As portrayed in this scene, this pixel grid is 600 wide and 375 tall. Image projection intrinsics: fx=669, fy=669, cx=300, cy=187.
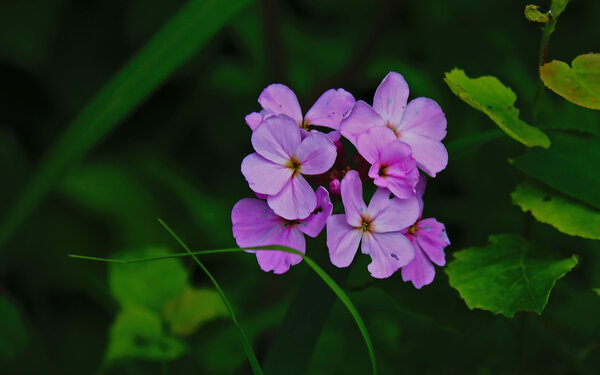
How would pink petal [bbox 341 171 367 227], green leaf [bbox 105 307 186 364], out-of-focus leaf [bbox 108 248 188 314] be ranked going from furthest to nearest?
Result: out-of-focus leaf [bbox 108 248 188 314]
green leaf [bbox 105 307 186 364]
pink petal [bbox 341 171 367 227]

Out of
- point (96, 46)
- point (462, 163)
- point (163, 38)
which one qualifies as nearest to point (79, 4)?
point (96, 46)

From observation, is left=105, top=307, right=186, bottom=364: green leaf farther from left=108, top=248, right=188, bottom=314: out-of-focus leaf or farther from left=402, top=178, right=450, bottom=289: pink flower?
left=402, top=178, right=450, bottom=289: pink flower

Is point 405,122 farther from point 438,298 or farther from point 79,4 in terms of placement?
point 79,4

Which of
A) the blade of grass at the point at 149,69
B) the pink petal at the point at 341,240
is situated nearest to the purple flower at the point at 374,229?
the pink petal at the point at 341,240

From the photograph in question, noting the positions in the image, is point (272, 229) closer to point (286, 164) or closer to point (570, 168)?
point (286, 164)

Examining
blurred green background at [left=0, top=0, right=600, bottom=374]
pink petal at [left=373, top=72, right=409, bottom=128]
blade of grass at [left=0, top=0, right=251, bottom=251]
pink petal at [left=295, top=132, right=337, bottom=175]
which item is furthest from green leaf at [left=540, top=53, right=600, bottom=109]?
blade of grass at [left=0, top=0, right=251, bottom=251]
